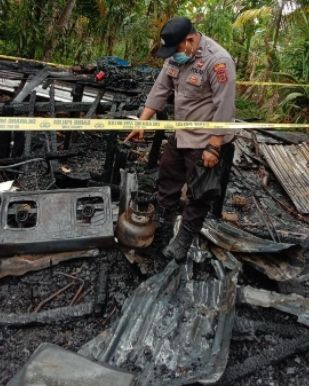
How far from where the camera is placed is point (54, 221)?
3.83 m

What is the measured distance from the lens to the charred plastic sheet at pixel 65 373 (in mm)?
2105

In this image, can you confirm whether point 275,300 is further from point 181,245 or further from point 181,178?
point 181,178

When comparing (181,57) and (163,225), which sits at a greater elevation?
(181,57)

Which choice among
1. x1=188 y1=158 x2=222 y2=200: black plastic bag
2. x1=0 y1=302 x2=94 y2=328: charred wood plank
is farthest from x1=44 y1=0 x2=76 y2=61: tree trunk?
x1=0 y1=302 x2=94 y2=328: charred wood plank

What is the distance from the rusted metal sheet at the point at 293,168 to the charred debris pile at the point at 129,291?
0.84m

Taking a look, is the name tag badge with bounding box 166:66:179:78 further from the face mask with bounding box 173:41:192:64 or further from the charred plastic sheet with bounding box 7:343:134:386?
the charred plastic sheet with bounding box 7:343:134:386

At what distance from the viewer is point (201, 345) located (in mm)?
3092

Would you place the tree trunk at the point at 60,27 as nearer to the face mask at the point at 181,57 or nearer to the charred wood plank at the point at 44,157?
the charred wood plank at the point at 44,157

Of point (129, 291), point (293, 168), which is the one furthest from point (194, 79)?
point (293, 168)

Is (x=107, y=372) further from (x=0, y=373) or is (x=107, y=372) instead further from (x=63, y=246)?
(x=63, y=246)

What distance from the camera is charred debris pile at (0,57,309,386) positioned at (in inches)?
116

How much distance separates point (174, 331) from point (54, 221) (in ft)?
4.81

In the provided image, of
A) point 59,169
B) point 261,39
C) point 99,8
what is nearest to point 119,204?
point 59,169

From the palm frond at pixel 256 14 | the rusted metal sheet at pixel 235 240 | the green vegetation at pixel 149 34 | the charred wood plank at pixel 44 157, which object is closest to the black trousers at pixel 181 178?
the rusted metal sheet at pixel 235 240
